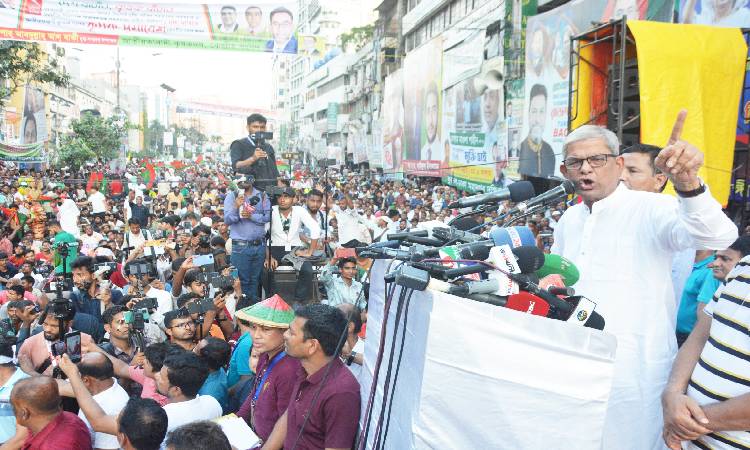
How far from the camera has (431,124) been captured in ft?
84.4

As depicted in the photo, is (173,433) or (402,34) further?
(402,34)

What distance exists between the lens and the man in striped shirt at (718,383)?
1.91 metres

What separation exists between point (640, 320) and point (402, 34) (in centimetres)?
4060

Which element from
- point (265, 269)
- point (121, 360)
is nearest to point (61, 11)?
point (265, 269)

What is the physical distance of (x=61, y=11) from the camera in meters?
14.6

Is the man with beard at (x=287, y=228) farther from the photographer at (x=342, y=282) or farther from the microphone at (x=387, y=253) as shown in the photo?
the microphone at (x=387, y=253)

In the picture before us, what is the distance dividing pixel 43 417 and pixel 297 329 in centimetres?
166

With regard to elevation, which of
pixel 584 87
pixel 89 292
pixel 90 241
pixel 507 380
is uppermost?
Answer: pixel 584 87

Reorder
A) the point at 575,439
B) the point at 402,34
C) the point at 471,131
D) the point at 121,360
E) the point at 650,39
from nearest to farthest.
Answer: the point at 575,439, the point at 121,360, the point at 650,39, the point at 471,131, the point at 402,34

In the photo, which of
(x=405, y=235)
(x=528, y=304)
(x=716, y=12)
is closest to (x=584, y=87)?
(x=716, y=12)

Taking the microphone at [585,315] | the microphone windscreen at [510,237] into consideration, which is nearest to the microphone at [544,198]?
the microphone windscreen at [510,237]

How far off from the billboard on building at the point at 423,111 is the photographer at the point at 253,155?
15.6 m

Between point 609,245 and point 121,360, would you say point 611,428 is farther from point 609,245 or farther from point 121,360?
point 121,360

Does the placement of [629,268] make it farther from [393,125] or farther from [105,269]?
[393,125]
